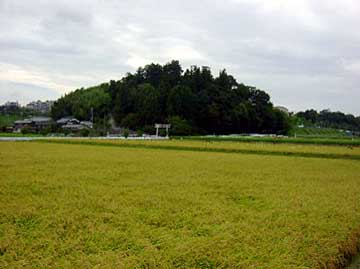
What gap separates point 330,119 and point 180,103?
5875cm

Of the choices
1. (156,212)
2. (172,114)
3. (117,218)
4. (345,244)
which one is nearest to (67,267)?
(117,218)

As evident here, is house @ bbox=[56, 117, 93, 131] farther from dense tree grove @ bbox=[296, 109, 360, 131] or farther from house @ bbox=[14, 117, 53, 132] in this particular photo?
dense tree grove @ bbox=[296, 109, 360, 131]

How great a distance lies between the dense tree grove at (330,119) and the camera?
325 feet

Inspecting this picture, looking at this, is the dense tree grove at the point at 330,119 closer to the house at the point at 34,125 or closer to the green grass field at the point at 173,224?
the house at the point at 34,125

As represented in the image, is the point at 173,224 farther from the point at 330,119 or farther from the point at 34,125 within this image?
the point at 330,119

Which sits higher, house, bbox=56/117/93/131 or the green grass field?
house, bbox=56/117/93/131

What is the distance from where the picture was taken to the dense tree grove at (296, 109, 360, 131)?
99.1m

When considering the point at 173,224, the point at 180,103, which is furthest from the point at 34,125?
the point at 173,224

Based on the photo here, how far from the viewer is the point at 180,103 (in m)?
62.7

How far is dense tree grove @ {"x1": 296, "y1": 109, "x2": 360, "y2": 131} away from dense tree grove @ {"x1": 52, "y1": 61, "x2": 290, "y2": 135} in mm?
29986

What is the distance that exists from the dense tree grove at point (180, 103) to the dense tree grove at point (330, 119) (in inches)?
1181

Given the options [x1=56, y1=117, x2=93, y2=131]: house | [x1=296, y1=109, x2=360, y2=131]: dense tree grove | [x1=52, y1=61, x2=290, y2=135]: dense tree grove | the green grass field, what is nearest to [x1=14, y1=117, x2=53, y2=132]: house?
[x1=56, y1=117, x2=93, y2=131]: house

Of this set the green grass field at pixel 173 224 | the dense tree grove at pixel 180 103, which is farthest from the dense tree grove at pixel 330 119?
the green grass field at pixel 173 224

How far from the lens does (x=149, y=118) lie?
64.3 metres
